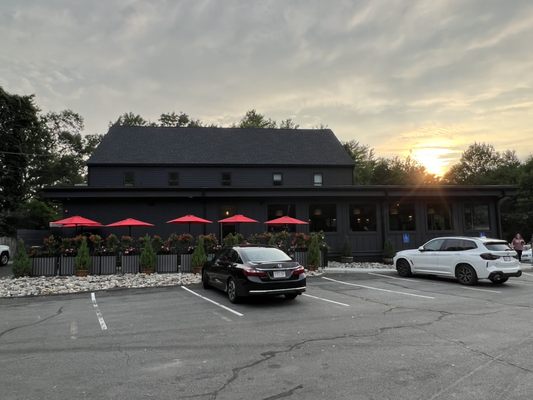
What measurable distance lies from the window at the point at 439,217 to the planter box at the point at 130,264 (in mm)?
16514

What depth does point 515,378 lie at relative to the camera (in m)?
4.62

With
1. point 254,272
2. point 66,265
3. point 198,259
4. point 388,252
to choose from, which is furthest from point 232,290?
point 388,252

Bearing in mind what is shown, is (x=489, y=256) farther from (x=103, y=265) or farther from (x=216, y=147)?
(x=216, y=147)

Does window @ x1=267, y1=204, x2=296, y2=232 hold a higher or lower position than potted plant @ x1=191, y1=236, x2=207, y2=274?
higher

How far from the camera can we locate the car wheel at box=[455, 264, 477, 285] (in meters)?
12.7

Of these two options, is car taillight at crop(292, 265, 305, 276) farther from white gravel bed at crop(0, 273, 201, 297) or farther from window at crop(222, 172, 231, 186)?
window at crop(222, 172, 231, 186)

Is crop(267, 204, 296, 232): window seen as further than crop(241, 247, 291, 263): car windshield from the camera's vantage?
Yes

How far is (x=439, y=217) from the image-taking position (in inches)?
906

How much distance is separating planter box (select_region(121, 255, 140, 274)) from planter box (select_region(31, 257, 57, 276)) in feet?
8.71

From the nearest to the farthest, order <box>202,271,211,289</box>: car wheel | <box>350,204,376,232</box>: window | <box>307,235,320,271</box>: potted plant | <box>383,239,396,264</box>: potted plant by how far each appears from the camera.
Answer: <box>202,271,211,289</box>: car wheel, <box>307,235,320,271</box>: potted plant, <box>383,239,396,264</box>: potted plant, <box>350,204,376,232</box>: window

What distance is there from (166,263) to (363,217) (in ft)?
38.9

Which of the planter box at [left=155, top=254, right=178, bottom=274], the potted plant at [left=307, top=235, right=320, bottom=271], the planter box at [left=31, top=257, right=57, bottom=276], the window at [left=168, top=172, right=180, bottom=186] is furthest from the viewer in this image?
the window at [left=168, top=172, right=180, bottom=186]

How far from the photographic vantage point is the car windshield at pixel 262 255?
991 cm

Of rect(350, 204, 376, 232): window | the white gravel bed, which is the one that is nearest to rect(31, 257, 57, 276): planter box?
the white gravel bed
